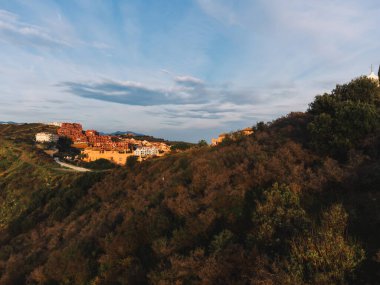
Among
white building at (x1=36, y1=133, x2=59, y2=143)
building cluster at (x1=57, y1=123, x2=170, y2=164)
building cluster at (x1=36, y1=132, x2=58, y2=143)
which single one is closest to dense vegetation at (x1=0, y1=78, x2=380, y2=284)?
building cluster at (x1=57, y1=123, x2=170, y2=164)

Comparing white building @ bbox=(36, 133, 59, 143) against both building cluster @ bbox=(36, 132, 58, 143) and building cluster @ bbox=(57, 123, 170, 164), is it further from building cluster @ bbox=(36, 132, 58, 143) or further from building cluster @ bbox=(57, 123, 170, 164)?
building cluster @ bbox=(57, 123, 170, 164)

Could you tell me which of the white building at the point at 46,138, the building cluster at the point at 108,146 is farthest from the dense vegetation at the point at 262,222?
the white building at the point at 46,138

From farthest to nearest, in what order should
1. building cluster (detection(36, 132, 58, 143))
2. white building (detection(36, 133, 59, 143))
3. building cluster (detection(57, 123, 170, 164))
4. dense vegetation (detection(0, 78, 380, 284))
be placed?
white building (detection(36, 133, 59, 143)) → building cluster (detection(36, 132, 58, 143)) → building cluster (detection(57, 123, 170, 164)) → dense vegetation (detection(0, 78, 380, 284))

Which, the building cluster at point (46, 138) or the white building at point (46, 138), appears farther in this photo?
the white building at point (46, 138)

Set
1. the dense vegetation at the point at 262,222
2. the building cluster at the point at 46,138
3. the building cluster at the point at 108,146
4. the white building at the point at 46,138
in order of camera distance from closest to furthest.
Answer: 1. the dense vegetation at the point at 262,222
2. the building cluster at the point at 108,146
3. the building cluster at the point at 46,138
4. the white building at the point at 46,138

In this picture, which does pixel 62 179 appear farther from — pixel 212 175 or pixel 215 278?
pixel 215 278

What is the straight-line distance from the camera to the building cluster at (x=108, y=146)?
75.8 m

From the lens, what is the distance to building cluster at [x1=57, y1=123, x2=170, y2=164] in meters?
75.8

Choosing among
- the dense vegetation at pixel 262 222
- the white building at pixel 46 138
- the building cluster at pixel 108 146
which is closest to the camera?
the dense vegetation at pixel 262 222

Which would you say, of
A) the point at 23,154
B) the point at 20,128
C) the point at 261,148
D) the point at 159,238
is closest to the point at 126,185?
the point at 261,148

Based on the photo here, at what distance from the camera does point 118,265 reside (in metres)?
13.3

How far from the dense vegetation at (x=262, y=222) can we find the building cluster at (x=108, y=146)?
51902mm

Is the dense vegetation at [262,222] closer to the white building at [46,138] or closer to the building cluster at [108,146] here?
the building cluster at [108,146]

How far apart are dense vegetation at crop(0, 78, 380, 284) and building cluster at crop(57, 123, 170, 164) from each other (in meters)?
51.9
